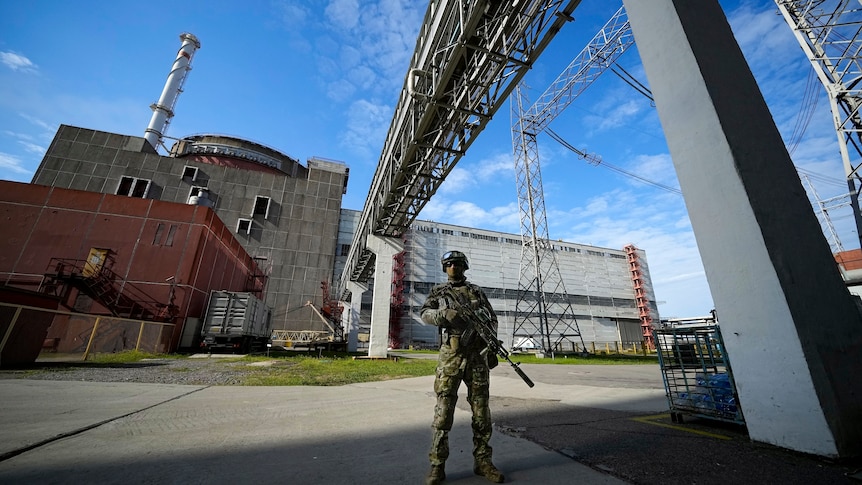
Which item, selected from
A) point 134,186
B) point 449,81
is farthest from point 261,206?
point 449,81

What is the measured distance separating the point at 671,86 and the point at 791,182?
1.61 metres

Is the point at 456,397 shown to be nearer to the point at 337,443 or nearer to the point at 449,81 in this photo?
the point at 337,443

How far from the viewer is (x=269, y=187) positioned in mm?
32438

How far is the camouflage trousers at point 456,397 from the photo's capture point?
7.48 feet

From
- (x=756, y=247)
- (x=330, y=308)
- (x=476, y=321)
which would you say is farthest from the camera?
(x=330, y=308)

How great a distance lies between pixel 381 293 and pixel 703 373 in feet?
42.8

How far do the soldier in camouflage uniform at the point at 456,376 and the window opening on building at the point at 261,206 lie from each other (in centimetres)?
3329

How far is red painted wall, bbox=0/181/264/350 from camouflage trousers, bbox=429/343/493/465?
63.0 ft

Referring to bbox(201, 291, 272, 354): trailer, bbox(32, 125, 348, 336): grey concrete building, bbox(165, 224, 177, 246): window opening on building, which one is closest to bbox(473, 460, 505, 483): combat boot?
bbox(201, 291, 272, 354): trailer

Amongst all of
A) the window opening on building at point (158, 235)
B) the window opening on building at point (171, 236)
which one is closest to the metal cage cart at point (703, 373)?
the window opening on building at point (171, 236)

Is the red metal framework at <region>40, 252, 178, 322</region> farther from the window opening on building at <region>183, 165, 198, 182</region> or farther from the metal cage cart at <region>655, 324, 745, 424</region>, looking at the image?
the metal cage cart at <region>655, 324, 745, 424</region>

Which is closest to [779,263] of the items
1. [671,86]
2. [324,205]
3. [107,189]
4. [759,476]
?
[759,476]

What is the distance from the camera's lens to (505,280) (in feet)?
131

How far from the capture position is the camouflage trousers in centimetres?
228
